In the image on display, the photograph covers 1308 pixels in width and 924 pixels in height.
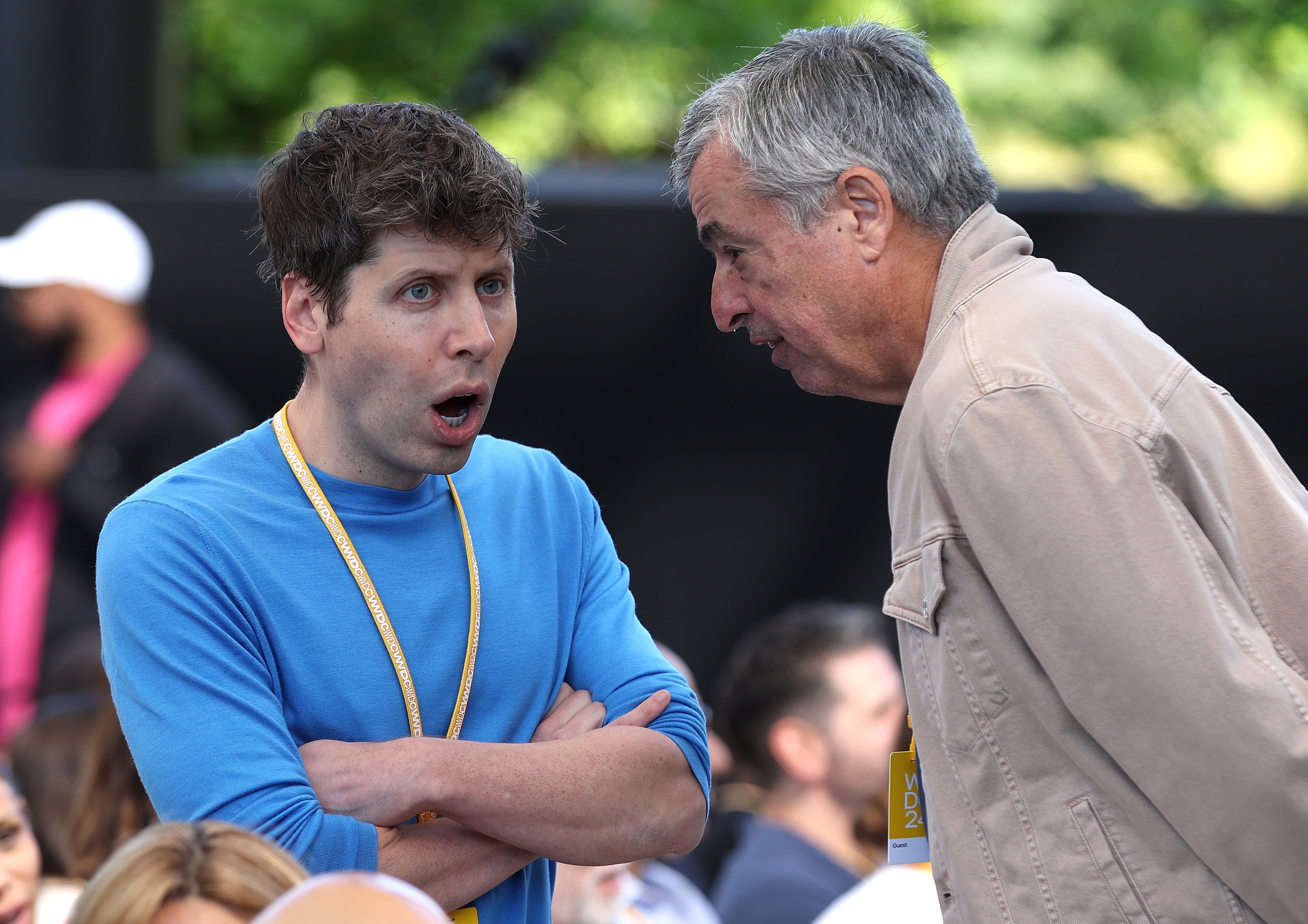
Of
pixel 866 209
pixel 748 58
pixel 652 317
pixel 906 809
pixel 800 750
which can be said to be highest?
pixel 748 58

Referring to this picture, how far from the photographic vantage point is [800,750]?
442cm

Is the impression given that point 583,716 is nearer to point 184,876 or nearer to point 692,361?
point 184,876

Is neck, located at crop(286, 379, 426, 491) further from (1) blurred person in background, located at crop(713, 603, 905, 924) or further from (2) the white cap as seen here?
(2) the white cap

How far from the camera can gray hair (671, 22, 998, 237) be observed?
1.96 m

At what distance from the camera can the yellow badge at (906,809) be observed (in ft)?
6.88

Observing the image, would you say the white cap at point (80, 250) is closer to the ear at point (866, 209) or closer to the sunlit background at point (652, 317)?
the sunlit background at point (652, 317)

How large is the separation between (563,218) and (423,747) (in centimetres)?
407

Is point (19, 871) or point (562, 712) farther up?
point (562, 712)

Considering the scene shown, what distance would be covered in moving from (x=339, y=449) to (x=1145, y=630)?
109 cm

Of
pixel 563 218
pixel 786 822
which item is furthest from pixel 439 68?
pixel 786 822

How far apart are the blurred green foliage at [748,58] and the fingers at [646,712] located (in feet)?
34.6

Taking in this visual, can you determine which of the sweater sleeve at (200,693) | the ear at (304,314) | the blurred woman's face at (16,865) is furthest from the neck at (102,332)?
the sweater sleeve at (200,693)

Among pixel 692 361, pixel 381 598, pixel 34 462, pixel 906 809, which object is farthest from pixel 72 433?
pixel 906 809

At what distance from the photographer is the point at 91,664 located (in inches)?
185
